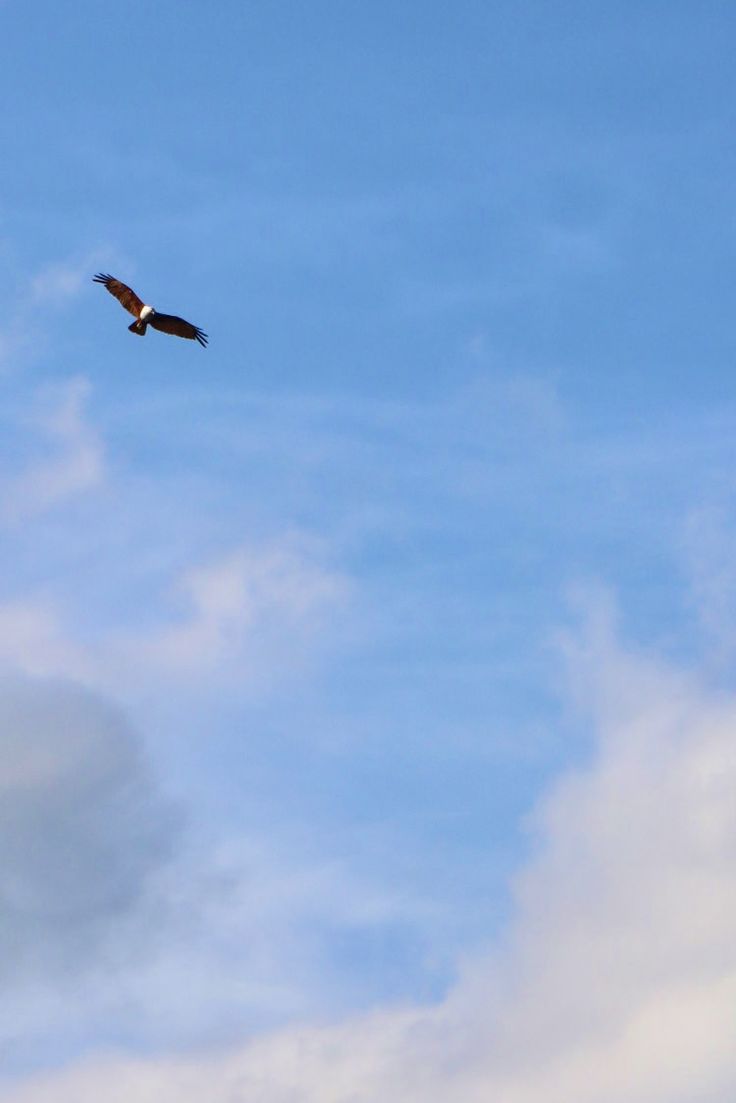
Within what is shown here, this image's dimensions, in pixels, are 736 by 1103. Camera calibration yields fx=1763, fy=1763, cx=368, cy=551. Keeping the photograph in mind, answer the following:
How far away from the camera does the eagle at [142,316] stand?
126062mm

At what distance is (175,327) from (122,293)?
4.47 m

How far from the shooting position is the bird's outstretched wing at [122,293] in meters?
126

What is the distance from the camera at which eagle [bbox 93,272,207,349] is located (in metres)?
126

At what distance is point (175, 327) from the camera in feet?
416

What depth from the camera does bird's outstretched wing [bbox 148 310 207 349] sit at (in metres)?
126

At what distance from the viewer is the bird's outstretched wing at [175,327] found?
126 metres

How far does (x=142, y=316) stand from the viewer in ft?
415

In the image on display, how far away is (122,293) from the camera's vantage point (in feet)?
414

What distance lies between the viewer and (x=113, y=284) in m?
126

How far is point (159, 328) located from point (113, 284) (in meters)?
4.51

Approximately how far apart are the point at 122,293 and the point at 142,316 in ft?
7.06

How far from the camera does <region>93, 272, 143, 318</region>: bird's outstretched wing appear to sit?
126 m

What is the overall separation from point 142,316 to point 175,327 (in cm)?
248
